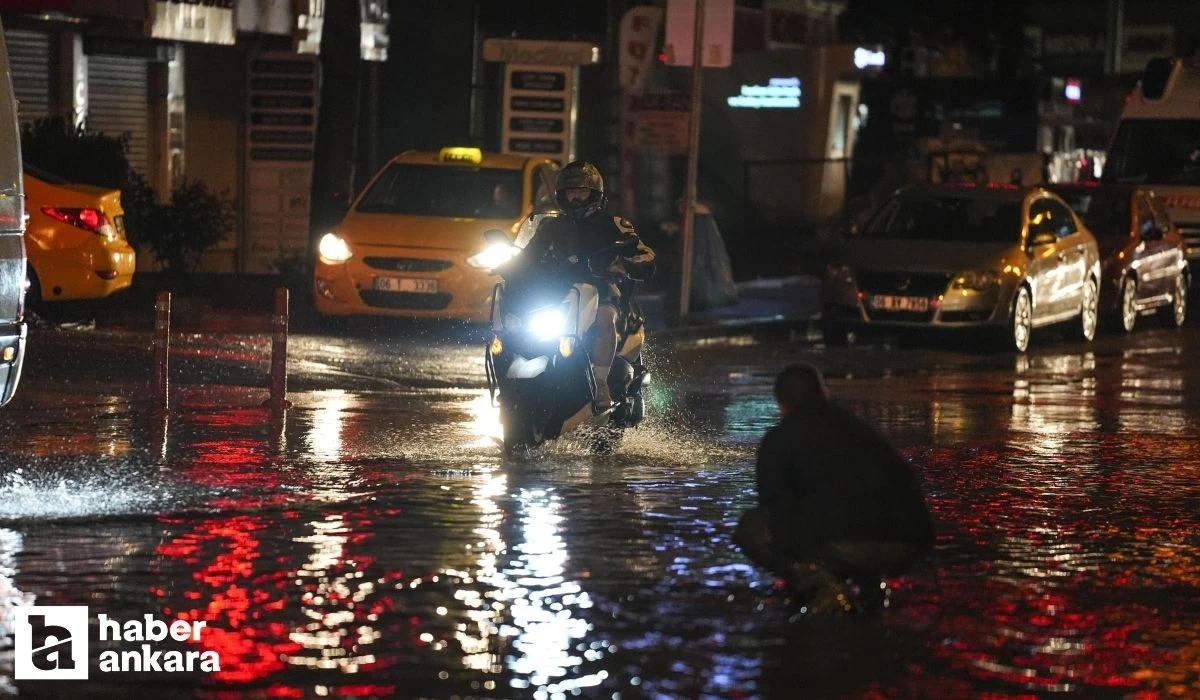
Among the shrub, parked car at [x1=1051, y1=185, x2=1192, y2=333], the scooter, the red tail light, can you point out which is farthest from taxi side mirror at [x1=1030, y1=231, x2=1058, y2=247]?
the scooter

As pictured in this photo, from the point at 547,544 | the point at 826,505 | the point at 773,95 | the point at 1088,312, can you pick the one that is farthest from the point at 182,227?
the point at 773,95

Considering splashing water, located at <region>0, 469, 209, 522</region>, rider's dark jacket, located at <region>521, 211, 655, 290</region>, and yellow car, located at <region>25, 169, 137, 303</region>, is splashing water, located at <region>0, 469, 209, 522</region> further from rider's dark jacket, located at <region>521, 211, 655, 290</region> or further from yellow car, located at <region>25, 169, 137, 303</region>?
yellow car, located at <region>25, 169, 137, 303</region>

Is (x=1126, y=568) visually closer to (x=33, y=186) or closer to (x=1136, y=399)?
(x=1136, y=399)

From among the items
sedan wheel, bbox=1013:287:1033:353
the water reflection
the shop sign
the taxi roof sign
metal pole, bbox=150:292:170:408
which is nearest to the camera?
the water reflection

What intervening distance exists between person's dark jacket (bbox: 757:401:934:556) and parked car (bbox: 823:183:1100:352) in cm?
1279

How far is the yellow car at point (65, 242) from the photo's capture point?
696 inches

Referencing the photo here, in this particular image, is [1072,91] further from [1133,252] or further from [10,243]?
[10,243]

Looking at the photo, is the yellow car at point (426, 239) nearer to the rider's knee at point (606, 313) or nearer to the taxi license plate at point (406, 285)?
the taxi license plate at point (406, 285)

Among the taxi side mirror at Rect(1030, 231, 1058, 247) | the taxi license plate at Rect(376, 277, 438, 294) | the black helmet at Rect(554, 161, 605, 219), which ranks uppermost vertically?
the black helmet at Rect(554, 161, 605, 219)

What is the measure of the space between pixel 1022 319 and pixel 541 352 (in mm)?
9836

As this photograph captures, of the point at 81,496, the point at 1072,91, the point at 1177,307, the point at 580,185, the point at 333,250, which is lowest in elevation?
the point at 81,496

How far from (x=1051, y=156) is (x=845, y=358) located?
22197mm

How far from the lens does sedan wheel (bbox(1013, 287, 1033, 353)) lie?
20.6 meters

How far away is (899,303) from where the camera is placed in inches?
809
